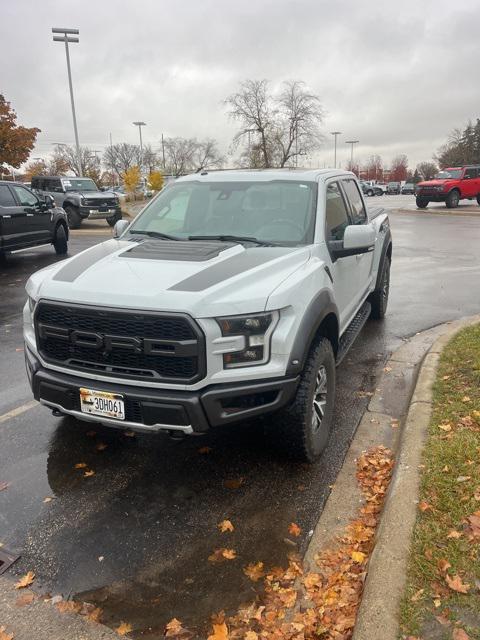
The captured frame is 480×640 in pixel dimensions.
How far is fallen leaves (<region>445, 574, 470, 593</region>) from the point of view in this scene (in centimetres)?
230

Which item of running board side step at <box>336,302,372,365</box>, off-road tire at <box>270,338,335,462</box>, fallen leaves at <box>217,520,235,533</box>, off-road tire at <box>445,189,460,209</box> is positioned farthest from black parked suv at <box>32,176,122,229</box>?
fallen leaves at <box>217,520,235,533</box>

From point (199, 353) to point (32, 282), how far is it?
1448 mm

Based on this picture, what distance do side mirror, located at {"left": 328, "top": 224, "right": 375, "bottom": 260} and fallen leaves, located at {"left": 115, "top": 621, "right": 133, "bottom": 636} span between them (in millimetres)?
2782

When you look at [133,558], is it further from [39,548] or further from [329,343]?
[329,343]

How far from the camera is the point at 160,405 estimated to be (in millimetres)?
2824

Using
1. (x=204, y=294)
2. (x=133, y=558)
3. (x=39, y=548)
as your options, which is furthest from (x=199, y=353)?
(x=39, y=548)

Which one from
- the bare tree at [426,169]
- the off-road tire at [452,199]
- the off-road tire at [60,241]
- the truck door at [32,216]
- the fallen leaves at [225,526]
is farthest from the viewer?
the bare tree at [426,169]

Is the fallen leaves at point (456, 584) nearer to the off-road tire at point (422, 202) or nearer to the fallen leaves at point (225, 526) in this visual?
the fallen leaves at point (225, 526)

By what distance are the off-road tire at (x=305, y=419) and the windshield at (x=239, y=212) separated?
3.06ft

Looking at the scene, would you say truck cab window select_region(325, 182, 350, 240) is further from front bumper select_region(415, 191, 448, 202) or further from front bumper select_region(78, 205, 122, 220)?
front bumper select_region(415, 191, 448, 202)

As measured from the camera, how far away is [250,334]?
289 centimetres

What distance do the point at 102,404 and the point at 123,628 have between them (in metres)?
1.15

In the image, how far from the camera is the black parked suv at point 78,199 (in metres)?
19.8

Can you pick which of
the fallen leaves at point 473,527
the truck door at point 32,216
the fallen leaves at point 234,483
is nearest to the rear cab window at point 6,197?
the truck door at point 32,216
